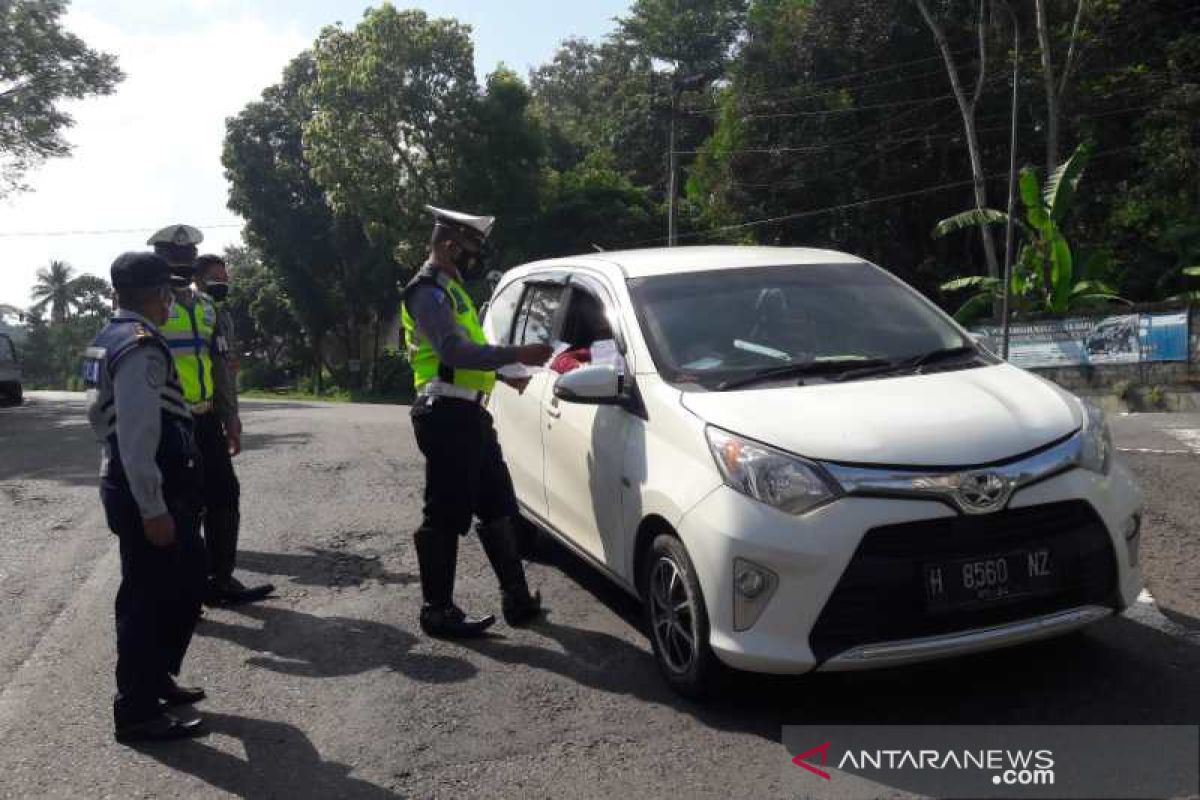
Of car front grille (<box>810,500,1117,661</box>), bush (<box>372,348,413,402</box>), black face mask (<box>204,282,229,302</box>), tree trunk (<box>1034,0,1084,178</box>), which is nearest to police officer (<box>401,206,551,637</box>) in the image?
black face mask (<box>204,282,229,302</box>)

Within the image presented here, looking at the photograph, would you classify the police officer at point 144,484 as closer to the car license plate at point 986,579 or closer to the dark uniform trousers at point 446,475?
the dark uniform trousers at point 446,475

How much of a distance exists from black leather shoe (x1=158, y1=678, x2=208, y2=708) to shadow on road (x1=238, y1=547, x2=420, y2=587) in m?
1.75

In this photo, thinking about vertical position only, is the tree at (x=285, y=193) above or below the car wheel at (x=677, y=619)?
above

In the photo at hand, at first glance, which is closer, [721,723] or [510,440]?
[721,723]

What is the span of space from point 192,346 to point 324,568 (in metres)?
1.65

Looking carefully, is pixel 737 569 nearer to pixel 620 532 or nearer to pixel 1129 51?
pixel 620 532

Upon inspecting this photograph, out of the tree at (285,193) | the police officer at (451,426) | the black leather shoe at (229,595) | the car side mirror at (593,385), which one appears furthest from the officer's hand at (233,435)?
the tree at (285,193)

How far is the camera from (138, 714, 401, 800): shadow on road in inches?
143

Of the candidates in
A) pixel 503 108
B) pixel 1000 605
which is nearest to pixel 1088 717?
pixel 1000 605

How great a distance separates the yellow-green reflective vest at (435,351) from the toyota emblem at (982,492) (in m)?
2.24

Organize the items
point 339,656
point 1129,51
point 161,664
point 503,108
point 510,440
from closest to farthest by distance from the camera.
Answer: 1. point 161,664
2. point 339,656
3. point 510,440
4. point 1129,51
5. point 503,108

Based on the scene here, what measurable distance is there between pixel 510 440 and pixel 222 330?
5.59 ft

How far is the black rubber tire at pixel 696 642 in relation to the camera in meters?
3.88

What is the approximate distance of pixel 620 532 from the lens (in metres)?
4.54
